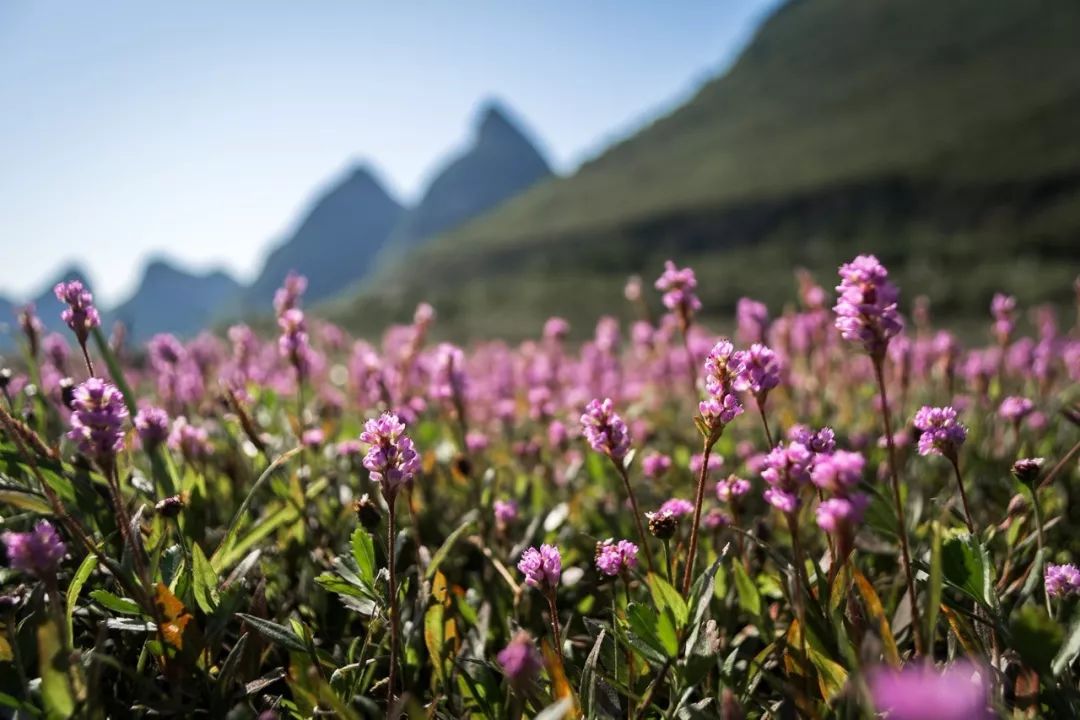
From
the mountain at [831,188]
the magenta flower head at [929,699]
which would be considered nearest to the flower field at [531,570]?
the magenta flower head at [929,699]

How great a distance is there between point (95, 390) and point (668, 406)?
4.44 metres

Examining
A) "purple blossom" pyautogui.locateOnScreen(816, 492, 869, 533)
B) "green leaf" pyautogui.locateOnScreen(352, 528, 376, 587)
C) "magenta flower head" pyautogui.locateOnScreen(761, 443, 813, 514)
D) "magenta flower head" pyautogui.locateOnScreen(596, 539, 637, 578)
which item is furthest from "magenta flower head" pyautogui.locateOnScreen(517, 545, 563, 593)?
"purple blossom" pyautogui.locateOnScreen(816, 492, 869, 533)

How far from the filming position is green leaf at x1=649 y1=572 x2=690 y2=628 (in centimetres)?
144

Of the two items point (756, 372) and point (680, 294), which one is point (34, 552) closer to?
point (756, 372)

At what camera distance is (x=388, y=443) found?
147 centimetres

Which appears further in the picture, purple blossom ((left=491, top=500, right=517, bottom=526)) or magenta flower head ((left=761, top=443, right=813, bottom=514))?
purple blossom ((left=491, top=500, right=517, bottom=526))

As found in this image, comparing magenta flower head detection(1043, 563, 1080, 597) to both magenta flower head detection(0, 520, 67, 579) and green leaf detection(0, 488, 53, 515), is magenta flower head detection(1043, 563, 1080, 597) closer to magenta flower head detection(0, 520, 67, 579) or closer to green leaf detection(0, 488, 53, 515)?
magenta flower head detection(0, 520, 67, 579)

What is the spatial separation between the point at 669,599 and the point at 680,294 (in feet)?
3.91

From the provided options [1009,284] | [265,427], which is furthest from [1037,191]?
[265,427]

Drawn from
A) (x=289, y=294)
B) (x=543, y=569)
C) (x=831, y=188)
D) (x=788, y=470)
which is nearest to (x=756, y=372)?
(x=788, y=470)

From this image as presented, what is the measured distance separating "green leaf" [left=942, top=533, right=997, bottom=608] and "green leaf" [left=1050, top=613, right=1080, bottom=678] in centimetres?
14

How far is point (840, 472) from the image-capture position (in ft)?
3.68

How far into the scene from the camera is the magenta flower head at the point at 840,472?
1.11m

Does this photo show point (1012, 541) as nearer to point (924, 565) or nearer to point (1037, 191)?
point (924, 565)
